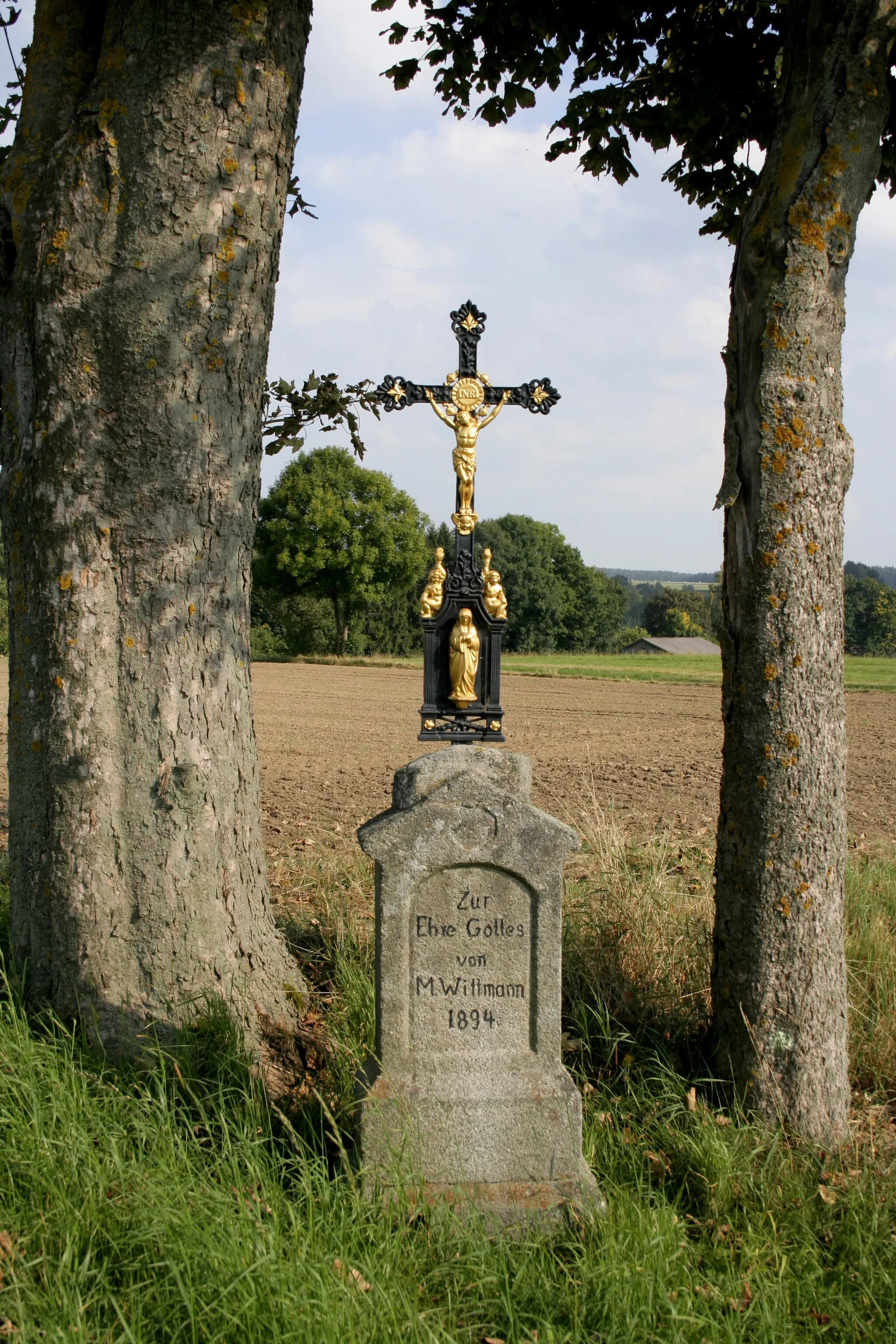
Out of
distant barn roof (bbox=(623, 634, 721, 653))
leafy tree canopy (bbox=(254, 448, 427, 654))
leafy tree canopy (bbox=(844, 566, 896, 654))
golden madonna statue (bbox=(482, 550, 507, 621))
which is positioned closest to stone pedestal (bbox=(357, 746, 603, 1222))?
golden madonna statue (bbox=(482, 550, 507, 621))

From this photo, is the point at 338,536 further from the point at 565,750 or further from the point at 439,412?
the point at 439,412

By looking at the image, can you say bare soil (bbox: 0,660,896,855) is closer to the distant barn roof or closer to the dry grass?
the dry grass

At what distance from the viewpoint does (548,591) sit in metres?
65.9

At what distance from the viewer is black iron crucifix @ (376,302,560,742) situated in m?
3.42

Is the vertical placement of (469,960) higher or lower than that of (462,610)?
lower

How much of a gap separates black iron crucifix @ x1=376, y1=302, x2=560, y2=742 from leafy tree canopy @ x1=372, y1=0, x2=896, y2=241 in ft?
8.13

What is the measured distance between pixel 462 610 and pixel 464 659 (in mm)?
180

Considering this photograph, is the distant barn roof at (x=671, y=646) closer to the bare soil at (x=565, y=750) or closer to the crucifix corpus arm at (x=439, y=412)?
the bare soil at (x=565, y=750)

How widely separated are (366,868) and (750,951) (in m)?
2.74

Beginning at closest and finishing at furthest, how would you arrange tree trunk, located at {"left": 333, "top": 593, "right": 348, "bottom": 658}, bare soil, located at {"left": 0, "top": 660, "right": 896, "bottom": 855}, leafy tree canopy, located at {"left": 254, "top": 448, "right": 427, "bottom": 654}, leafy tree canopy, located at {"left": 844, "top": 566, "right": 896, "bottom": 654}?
bare soil, located at {"left": 0, "top": 660, "right": 896, "bottom": 855}, leafy tree canopy, located at {"left": 254, "top": 448, "right": 427, "bottom": 654}, tree trunk, located at {"left": 333, "top": 593, "right": 348, "bottom": 658}, leafy tree canopy, located at {"left": 844, "top": 566, "right": 896, "bottom": 654}

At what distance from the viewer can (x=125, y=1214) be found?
262cm

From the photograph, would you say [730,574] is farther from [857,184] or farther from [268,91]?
[268,91]

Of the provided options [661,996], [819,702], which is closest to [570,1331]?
[661,996]

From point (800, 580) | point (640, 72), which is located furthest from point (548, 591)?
point (800, 580)
